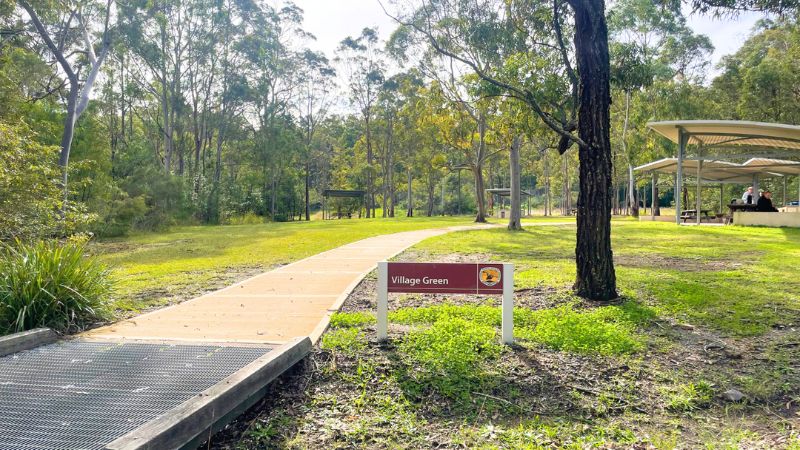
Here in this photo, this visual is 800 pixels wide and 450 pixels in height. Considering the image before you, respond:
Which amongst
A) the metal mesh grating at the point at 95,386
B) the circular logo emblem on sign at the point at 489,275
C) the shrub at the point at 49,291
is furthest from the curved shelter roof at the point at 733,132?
the shrub at the point at 49,291

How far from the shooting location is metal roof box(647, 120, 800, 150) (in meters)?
17.0

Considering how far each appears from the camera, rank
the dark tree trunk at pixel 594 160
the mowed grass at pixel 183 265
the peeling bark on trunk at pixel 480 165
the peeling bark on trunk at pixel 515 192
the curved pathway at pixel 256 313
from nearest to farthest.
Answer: the curved pathway at pixel 256 313 < the dark tree trunk at pixel 594 160 < the mowed grass at pixel 183 265 < the peeling bark on trunk at pixel 515 192 < the peeling bark on trunk at pixel 480 165

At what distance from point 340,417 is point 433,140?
37328mm

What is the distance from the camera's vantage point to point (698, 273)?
7586 millimetres

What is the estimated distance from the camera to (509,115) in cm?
1022

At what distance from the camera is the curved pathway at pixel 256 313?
4.71 metres

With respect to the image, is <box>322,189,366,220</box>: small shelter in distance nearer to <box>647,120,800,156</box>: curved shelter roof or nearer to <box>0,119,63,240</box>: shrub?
<box>647,120,800,156</box>: curved shelter roof

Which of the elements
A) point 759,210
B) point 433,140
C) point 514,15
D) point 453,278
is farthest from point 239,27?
point 453,278

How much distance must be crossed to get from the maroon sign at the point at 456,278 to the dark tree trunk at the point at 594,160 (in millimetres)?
2028

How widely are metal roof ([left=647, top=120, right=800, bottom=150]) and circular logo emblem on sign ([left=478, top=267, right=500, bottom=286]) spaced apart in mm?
16870

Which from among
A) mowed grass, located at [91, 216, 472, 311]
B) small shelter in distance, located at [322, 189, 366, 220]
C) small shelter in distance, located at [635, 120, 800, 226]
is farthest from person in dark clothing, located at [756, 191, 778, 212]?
small shelter in distance, located at [322, 189, 366, 220]

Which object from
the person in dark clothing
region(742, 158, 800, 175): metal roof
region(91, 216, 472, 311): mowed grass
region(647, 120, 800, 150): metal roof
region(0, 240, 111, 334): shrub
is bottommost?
region(91, 216, 472, 311): mowed grass

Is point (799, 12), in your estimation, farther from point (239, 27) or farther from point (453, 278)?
point (239, 27)

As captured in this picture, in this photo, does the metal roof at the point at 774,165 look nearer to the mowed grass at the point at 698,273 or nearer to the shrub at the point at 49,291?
the mowed grass at the point at 698,273
